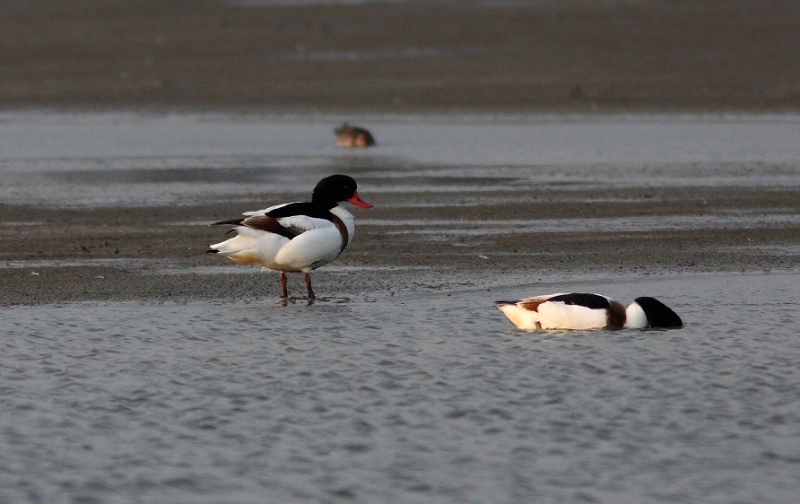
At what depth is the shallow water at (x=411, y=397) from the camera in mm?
6035

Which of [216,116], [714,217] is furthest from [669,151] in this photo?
[216,116]

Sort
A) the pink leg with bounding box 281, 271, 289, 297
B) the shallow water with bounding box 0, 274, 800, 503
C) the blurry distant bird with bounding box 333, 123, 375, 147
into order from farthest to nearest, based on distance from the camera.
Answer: the blurry distant bird with bounding box 333, 123, 375, 147 → the pink leg with bounding box 281, 271, 289, 297 → the shallow water with bounding box 0, 274, 800, 503

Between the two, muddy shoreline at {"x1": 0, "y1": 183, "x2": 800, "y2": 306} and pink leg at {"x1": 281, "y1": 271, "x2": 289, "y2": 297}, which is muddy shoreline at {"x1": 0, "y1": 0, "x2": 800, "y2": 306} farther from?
pink leg at {"x1": 281, "y1": 271, "x2": 289, "y2": 297}

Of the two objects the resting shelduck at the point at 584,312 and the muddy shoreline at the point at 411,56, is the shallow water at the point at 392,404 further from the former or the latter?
the muddy shoreline at the point at 411,56

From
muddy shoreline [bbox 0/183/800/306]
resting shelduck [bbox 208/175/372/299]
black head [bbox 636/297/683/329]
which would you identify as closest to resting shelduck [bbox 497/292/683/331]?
black head [bbox 636/297/683/329]

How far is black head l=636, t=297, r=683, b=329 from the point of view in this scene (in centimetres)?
870

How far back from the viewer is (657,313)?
8.70 m

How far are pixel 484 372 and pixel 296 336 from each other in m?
1.47

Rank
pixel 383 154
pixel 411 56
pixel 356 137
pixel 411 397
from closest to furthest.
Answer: pixel 411 397 < pixel 383 154 < pixel 356 137 < pixel 411 56

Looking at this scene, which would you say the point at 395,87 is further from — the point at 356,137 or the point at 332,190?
the point at 332,190

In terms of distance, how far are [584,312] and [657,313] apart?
0.46 metres

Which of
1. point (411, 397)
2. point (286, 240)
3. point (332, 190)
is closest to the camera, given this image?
point (411, 397)

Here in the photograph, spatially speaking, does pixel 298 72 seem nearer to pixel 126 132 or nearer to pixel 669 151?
pixel 126 132

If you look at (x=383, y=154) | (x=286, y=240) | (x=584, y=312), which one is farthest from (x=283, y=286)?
(x=383, y=154)
